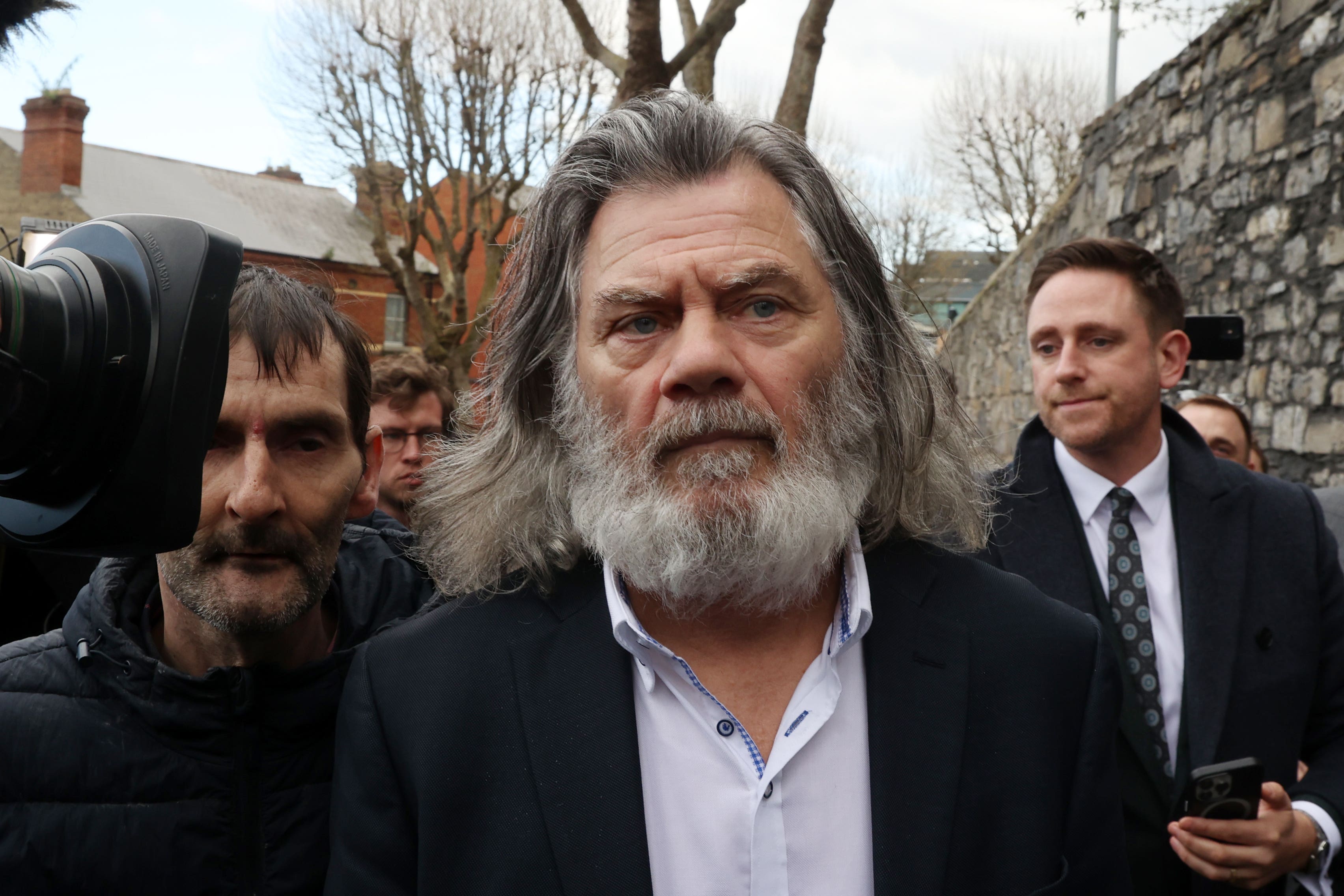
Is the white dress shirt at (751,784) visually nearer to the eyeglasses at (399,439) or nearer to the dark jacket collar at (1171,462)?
the dark jacket collar at (1171,462)

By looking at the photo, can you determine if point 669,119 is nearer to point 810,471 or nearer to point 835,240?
point 835,240

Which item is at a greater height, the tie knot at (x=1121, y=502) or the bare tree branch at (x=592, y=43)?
the bare tree branch at (x=592, y=43)

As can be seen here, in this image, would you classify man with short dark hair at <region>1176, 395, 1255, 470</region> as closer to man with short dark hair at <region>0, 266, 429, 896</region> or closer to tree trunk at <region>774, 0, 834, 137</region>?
tree trunk at <region>774, 0, 834, 137</region>

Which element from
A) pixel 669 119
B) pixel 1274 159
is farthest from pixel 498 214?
pixel 669 119

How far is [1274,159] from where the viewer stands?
6.15 metres

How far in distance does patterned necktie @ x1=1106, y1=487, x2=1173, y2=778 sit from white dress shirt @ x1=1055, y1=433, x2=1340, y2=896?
0.6 inches

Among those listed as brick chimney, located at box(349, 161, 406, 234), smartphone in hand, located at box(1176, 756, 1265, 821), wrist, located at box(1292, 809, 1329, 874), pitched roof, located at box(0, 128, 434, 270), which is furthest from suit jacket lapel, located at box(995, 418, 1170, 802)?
pitched roof, located at box(0, 128, 434, 270)

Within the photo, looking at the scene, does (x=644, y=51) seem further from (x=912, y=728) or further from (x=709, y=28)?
(x=912, y=728)

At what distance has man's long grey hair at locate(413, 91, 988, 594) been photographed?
1.97 meters

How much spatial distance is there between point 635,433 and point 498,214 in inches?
769

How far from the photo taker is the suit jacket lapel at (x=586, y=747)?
5.07ft

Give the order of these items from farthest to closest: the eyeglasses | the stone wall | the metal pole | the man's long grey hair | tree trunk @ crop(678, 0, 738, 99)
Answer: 1. the metal pole
2. tree trunk @ crop(678, 0, 738, 99)
3. the stone wall
4. the eyeglasses
5. the man's long grey hair

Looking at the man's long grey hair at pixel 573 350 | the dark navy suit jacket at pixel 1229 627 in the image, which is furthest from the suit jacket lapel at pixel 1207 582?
the man's long grey hair at pixel 573 350

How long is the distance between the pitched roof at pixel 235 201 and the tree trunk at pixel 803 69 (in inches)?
986
